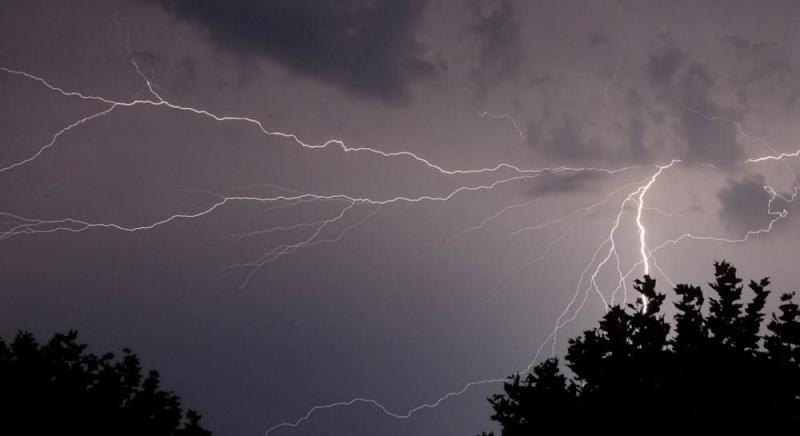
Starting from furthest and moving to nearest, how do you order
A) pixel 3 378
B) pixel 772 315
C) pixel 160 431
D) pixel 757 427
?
pixel 772 315 → pixel 160 431 → pixel 3 378 → pixel 757 427

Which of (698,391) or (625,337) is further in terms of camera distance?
(625,337)

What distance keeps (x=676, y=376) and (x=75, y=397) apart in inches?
261

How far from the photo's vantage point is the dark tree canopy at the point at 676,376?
5.58 meters

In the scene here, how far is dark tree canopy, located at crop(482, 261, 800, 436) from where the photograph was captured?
5.58m

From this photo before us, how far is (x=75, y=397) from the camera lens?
6078 millimetres

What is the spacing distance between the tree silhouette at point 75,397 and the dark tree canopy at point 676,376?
14.0ft

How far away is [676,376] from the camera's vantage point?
584 cm

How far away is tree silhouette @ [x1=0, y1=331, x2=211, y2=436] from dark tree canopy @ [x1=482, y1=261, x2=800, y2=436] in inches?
168

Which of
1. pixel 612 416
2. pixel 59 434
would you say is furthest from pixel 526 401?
pixel 59 434

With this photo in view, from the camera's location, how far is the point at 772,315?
7.38 meters

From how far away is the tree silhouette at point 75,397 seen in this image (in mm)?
5738

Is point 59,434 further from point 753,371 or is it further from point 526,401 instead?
point 753,371

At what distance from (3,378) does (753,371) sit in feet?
27.1

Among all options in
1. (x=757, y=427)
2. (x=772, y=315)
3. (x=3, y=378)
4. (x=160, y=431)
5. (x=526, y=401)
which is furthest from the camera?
(x=772, y=315)
